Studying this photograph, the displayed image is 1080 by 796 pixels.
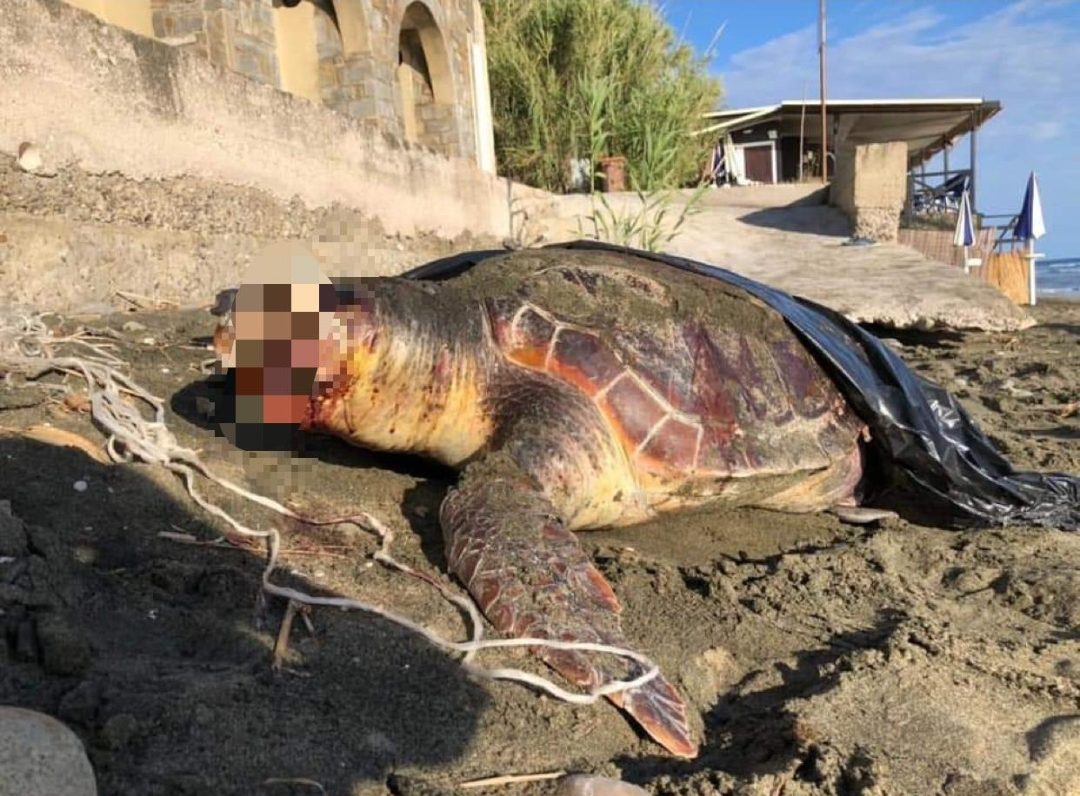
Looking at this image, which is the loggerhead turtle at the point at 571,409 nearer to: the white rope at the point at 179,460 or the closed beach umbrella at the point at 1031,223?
the white rope at the point at 179,460

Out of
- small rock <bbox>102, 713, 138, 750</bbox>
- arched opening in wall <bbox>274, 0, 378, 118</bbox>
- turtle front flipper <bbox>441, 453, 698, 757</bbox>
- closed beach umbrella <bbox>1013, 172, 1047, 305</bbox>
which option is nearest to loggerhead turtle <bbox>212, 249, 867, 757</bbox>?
turtle front flipper <bbox>441, 453, 698, 757</bbox>

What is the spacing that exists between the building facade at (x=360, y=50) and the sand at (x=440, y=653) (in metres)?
3.09

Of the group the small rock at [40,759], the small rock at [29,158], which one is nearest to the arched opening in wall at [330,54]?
the small rock at [29,158]

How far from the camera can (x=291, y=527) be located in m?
1.97

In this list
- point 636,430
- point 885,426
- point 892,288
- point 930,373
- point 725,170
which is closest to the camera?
point 636,430

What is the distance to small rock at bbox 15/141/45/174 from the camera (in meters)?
2.87

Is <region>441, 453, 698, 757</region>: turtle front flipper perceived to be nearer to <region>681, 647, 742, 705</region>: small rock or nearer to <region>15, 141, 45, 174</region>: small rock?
<region>681, 647, 742, 705</region>: small rock

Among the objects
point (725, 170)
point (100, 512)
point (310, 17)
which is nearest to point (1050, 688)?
point (100, 512)

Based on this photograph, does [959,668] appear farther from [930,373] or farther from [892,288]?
[892,288]

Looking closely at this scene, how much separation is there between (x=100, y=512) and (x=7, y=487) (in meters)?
0.18

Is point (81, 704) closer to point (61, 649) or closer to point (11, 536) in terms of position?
point (61, 649)

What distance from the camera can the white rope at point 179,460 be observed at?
150cm

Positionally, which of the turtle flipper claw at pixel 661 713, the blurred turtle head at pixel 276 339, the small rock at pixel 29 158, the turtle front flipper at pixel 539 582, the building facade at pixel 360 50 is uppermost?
the building facade at pixel 360 50

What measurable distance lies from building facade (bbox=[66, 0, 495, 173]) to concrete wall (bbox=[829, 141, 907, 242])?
4.12 m
